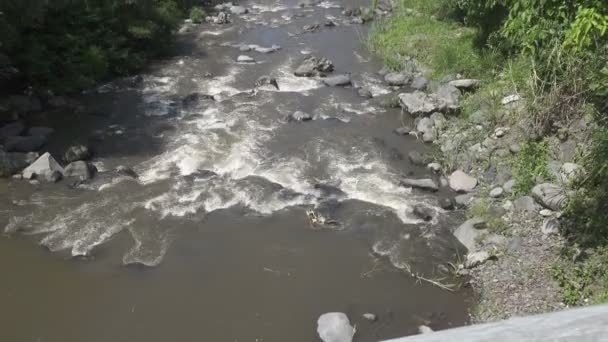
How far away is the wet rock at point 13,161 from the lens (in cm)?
954

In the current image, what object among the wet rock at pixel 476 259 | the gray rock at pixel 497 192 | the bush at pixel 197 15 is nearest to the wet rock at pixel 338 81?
the gray rock at pixel 497 192

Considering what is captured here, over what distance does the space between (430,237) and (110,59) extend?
9.99 metres

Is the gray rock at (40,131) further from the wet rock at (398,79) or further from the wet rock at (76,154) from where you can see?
the wet rock at (398,79)

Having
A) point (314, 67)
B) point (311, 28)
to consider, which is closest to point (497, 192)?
point (314, 67)

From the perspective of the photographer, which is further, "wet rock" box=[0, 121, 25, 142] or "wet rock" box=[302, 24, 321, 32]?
"wet rock" box=[302, 24, 321, 32]

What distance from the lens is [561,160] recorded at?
8.06 metres

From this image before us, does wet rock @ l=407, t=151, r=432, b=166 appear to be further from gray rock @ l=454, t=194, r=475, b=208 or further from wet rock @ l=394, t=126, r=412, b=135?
gray rock @ l=454, t=194, r=475, b=208

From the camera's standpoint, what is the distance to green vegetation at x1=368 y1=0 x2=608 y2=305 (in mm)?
5980

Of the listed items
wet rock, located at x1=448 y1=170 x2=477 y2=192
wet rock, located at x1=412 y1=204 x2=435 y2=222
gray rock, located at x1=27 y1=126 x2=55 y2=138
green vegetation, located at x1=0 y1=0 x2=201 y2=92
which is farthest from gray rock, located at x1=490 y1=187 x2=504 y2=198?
green vegetation, located at x1=0 y1=0 x2=201 y2=92

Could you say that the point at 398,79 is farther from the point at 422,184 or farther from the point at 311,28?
the point at 311,28

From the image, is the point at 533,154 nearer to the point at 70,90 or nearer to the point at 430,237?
the point at 430,237

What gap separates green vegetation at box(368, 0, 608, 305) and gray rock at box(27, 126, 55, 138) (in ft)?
27.8

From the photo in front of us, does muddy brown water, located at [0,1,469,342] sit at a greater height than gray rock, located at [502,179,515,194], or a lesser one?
lesser

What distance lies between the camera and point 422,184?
9.25 m
